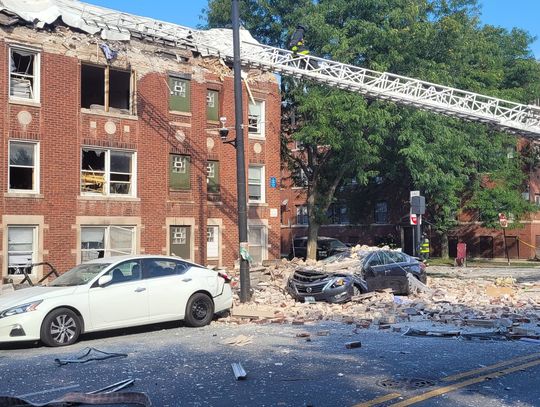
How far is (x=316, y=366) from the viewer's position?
8.25 meters

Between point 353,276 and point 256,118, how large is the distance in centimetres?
1251

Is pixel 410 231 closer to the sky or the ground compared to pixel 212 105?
closer to the ground

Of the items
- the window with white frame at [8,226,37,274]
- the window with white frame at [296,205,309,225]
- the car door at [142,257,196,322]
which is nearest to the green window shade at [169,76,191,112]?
the window with white frame at [8,226,37,274]

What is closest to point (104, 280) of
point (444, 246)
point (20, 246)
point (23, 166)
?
point (20, 246)

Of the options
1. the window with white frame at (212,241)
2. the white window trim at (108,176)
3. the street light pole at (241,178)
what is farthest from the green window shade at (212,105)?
the street light pole at (241,178)

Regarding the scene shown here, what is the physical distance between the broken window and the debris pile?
9.69 meters

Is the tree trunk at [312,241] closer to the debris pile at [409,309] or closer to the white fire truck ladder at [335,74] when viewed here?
the white fire truck ladder at [335,74]

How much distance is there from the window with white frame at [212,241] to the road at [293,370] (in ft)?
44.8

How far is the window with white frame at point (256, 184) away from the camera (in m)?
26.4

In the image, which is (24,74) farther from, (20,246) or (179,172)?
(179,172)

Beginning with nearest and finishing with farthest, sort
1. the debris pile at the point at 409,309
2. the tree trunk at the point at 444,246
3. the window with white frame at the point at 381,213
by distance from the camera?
1. the debris pile at the point at 409,309
2. the tree trunk at the point at 444,246
3. the window with white frame at the point at 381,213

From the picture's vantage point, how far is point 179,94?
2395cm

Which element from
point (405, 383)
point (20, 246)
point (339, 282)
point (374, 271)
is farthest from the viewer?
point (20, 246)

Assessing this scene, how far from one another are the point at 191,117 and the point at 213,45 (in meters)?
3.13
